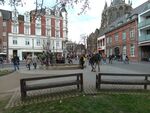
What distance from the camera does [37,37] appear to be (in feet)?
233

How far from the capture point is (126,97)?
8609 mm

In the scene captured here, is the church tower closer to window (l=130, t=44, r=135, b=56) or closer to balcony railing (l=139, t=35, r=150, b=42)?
window (l=130, t=44, r=135, b=56)

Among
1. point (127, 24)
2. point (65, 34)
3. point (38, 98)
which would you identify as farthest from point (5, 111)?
point (65, 34)

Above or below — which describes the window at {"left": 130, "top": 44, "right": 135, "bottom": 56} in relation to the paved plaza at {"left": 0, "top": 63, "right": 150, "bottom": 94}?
above

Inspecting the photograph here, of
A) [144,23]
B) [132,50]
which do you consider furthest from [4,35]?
[144,23]

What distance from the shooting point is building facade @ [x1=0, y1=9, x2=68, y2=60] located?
65688 millimetres

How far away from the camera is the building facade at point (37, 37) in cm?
6569

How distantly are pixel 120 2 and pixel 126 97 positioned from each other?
266ft

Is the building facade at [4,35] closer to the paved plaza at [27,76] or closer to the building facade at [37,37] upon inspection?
the building facade at [37,37]

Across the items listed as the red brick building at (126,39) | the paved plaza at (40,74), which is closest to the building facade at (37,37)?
the red brick building at (126,39)

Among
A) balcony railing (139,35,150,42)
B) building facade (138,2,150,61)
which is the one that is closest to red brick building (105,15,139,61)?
building facade (138,2,150,61)

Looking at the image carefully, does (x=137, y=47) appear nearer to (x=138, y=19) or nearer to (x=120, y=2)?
(x=138, y=19)

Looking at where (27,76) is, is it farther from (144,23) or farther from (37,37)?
(37,37)

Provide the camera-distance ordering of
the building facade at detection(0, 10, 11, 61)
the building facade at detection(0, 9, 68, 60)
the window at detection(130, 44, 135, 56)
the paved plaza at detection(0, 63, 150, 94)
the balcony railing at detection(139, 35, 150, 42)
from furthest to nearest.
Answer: the building facade at detection(0, 9, 68, 60), the building facade at detection(0, 10, 11, 61), the window at detection(130, 44, 135, 56), the balcony railing at detection(139, 35, 150, 42), the paved plaza at detection(0, 63, 150, 94)
